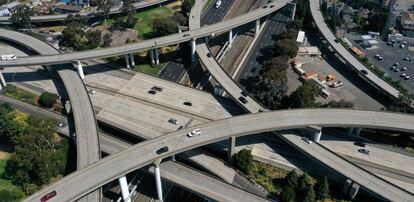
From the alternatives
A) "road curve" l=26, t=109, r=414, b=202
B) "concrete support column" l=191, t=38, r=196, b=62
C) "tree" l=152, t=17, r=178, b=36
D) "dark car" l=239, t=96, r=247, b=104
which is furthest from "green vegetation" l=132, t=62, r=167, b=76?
"road curve" l=26, t=109, r=414, b=202

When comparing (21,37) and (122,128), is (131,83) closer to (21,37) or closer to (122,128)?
(122,128)

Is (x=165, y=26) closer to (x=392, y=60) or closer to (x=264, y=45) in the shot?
(x=264, y=45)

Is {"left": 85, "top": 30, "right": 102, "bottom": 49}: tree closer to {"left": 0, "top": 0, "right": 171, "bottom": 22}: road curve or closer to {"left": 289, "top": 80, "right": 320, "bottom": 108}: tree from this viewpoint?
{"left": 0, "top": 0, "right": 171, "bottom": 22}: road curve

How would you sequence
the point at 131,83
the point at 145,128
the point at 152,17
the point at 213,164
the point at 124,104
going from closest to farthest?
the point at 213,164, the point at 145,128, the point at 124,104, the point at 131,83, the point at 152,17

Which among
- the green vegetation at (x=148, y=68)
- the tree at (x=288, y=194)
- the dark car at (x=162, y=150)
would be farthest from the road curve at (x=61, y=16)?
the tree at (x=288, y=194)

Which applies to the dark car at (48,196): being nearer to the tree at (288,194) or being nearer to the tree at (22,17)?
the tree at (288,194)

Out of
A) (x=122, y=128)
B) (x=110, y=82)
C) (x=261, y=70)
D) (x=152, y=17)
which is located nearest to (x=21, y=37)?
(x=110, y=82)
